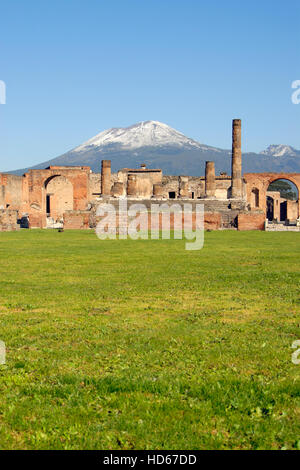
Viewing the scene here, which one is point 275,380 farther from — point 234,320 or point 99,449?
point 234,320

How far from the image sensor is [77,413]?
3.44 m

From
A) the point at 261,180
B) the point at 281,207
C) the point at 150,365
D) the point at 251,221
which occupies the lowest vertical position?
the point at 150,365

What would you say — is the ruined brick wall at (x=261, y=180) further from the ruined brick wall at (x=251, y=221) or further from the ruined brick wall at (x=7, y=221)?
the ruined brick wall at (x=7, y=221)

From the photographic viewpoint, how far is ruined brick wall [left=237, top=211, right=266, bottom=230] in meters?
31.2

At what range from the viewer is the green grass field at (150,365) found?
3186mm

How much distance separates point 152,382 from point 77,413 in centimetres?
73

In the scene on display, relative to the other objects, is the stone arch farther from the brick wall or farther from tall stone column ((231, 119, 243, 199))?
the brick wall

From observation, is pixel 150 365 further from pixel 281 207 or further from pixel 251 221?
pixel 281 207

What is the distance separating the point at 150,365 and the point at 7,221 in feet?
99.0

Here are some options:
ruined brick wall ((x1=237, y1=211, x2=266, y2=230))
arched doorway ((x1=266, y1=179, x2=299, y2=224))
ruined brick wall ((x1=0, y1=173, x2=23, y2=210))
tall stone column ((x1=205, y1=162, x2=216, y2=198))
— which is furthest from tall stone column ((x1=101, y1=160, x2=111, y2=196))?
arched doorway ((x1=266, y1=179, x2=299, y2=224))

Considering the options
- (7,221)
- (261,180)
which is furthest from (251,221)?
(261,180)

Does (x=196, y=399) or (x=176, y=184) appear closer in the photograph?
(x=196, y=399)

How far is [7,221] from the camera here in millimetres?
33125

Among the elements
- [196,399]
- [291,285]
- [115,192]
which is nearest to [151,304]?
[291,285]
